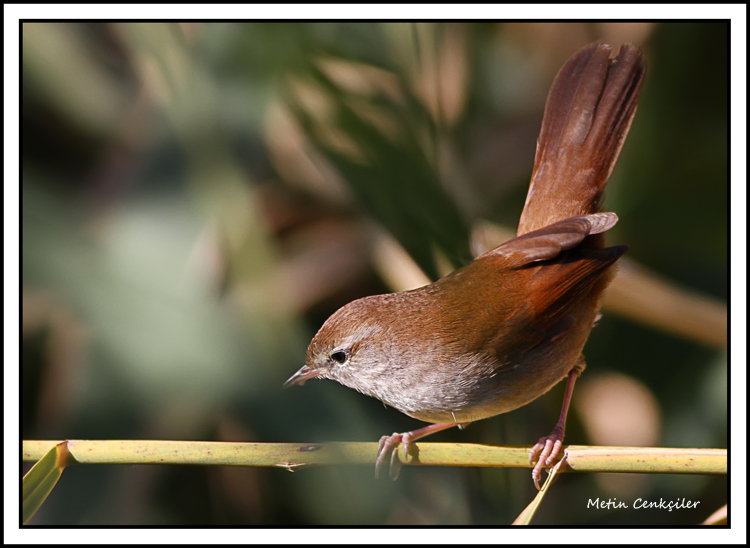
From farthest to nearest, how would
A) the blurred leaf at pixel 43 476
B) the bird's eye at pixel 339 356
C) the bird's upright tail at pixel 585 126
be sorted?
1. the bird's upright tail at pixel 585 126
2. the bird's eye at pixel 339 356
3. the blurred leaf at pixel 43 476

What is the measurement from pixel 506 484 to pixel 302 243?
0.94 metres

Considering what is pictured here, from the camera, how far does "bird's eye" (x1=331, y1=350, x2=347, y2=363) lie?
1231mm

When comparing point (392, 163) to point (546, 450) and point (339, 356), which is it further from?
point (546, 450)

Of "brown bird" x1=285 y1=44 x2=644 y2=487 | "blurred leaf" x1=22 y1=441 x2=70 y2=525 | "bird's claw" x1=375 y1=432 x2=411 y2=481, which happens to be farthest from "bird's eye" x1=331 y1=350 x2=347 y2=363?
"blurred leaf" x1=22 y1=441 x2=70 y2=525

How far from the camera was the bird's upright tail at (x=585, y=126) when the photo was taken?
58.7 inches

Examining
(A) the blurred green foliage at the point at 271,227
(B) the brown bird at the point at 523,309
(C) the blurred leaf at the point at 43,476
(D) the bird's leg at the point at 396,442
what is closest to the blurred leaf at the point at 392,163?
(A) the blurred green foliage at the point at 271,227

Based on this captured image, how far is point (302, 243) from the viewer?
5.93ft

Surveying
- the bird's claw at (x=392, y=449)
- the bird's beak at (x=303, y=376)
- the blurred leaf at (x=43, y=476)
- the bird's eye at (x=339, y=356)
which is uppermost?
the bird's eye at (x=339, y=356)

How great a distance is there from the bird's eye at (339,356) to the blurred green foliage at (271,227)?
0.29 meters

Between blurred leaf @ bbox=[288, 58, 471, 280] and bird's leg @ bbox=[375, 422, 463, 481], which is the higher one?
blurred leaf @ bbox=[288, 58, 471, 280]

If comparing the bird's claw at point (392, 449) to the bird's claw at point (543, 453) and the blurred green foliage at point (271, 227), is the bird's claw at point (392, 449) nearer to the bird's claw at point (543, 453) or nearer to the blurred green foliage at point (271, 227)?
the blurred green foliage at point (271, 227)

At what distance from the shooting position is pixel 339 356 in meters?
1.24

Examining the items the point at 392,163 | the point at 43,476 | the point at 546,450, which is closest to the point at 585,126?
the point at 392,163

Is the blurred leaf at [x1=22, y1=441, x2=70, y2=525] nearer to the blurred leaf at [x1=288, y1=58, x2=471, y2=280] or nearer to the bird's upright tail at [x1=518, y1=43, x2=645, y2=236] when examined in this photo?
the blurred leaf at [x1=288, y1=58, x2=471, y2=280]
